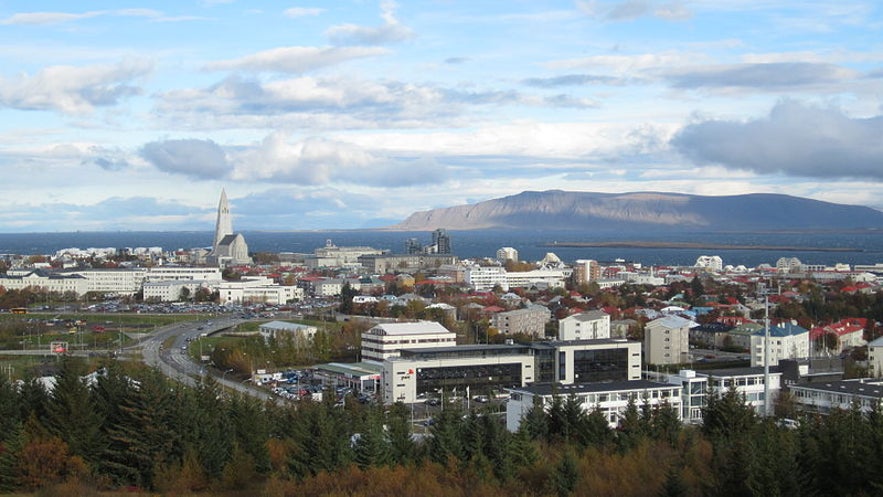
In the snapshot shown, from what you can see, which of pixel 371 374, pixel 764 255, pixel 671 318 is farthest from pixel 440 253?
pixel 371 374

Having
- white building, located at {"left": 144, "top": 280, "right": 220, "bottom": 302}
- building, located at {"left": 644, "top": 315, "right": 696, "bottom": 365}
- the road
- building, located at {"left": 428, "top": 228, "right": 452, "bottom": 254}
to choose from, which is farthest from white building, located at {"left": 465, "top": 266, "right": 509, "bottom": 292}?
building, located at {"left": 644, "top": 315, "right": 696, "bottom": 365}

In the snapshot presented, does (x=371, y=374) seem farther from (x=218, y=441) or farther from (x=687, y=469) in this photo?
(x=687, y=469)

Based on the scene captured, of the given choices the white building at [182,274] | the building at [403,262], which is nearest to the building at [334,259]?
the building at [403,262]

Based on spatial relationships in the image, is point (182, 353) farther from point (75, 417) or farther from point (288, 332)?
point (75, 417)

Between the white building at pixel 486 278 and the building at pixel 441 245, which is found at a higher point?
the building at pixel 441 245

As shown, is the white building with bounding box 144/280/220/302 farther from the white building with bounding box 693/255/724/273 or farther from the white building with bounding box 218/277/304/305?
the white building with bounding box 693/255/724/273

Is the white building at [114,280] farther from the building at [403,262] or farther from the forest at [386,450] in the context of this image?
the forest at [386,450]
